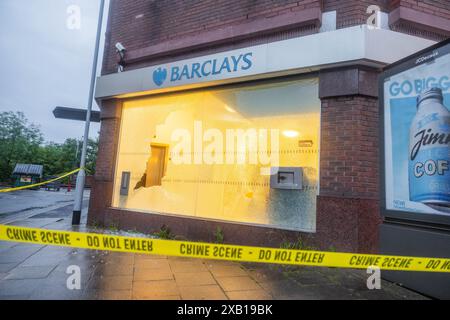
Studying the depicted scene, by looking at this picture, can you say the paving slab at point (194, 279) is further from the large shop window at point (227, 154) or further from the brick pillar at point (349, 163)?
the brick pillar at point (349, 163)

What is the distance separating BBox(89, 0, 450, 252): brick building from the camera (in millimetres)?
4828

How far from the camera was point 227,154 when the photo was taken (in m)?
6.06

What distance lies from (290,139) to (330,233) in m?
1.82

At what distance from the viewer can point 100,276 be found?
3764 mm

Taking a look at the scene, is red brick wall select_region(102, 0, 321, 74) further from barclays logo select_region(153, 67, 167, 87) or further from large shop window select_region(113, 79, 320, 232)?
large shop window select_region(113, 79, 320, 232)

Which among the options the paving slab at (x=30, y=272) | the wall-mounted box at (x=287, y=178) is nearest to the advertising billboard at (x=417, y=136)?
the wall-mounted box at (x=287, y=178)

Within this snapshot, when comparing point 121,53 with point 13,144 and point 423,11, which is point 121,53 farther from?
point 13,144

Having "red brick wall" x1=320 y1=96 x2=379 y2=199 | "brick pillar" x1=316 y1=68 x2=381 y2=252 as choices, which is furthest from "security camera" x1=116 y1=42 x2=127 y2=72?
"red brick wall" x1=320 y1=96 x2=379 y2=199

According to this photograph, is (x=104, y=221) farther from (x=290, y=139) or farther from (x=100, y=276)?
(x=290, y=139)

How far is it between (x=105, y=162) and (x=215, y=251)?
206 inches

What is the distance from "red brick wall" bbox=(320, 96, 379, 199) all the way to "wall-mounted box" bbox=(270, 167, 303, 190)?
41 centimetres

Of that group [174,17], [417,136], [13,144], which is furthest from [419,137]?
[13,144]

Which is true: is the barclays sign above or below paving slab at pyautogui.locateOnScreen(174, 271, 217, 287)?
above
